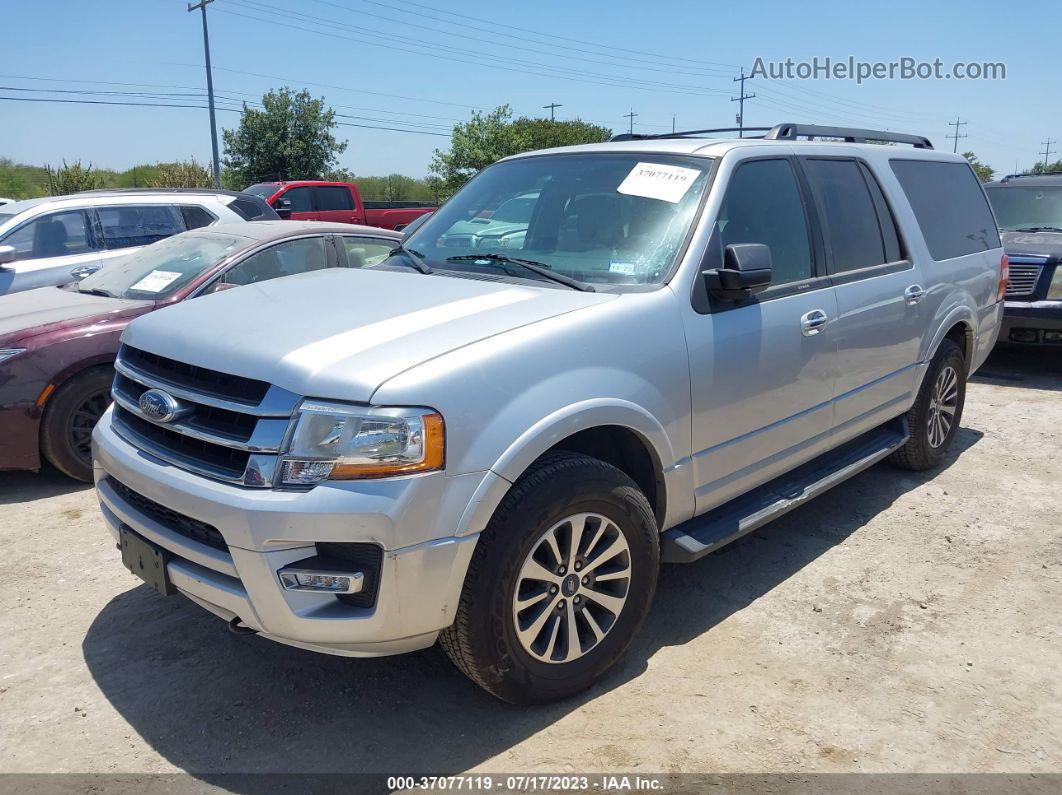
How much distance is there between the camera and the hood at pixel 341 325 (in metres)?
2.56

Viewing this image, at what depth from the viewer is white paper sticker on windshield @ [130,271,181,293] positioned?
18.6 feet

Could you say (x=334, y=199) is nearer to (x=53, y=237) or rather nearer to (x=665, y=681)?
(x=53, y=237)

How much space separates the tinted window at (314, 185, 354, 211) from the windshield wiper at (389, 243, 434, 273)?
602 inches

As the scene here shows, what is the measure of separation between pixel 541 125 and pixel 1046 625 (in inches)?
2299

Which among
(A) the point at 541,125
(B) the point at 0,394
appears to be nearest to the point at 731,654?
(B) the point at 0,394

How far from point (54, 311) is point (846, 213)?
4790mm

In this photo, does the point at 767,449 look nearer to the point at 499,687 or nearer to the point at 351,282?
the point at 499,687

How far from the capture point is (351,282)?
3.60 m

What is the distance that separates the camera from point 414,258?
13.0 ft

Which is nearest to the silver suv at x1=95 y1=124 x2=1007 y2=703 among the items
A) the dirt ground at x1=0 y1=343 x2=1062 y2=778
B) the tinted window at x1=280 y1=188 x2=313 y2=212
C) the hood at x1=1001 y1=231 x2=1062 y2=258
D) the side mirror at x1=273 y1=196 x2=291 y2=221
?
the dirt ground at x1=0 y1=343 x2=1062 y2=778

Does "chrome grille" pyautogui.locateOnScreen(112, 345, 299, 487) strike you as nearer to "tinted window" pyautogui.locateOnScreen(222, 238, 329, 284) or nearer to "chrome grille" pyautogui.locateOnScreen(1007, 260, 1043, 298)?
"tinted window" pyautogui.locateOnScreen(222, 238, 329, 284)

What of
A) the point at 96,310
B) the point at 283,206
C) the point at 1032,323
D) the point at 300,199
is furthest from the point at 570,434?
the point at 300,199

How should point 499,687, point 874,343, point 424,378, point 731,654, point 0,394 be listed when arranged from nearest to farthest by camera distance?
point 424,378 → point 499,687 → point 731,654 → point 874,343 → point 0,394

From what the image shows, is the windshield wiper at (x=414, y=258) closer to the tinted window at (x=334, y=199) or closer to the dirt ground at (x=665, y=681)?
the dirt ground at (x=665, y=681)
